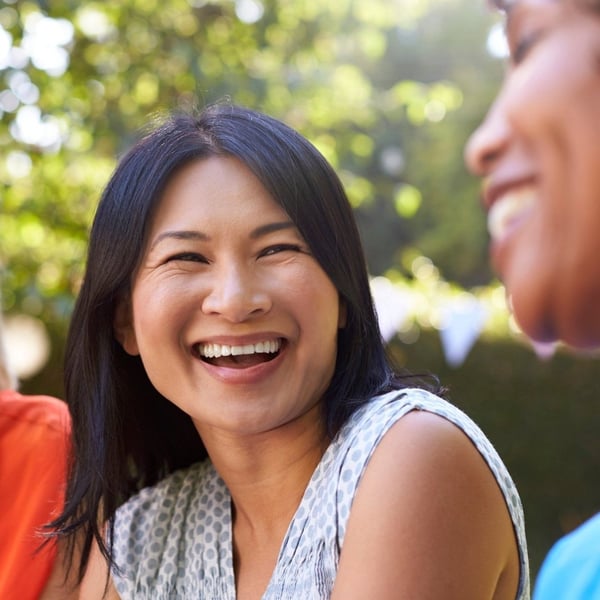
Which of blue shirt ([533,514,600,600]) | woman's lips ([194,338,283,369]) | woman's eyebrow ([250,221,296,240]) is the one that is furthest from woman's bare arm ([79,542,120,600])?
blue shirt ([533,514,600,600])

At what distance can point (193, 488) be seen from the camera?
209cm

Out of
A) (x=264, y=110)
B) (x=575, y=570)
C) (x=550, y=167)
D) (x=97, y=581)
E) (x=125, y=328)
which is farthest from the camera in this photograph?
(x=264, y=110)

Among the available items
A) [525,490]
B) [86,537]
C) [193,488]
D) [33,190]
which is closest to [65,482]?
[86,537]

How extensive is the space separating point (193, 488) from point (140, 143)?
70 cm

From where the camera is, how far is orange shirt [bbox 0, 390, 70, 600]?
210cm

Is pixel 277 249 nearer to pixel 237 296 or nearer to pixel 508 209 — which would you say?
pixel 237 296

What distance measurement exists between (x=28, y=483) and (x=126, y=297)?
22.7 inches

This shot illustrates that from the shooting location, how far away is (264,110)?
4824mm

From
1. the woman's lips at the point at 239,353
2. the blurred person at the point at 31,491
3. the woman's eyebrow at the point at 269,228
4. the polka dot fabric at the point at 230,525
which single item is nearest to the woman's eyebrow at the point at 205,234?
the woman's eyebrow at the point at 269,228

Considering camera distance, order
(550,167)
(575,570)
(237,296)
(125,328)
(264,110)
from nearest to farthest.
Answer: (550,167) < (575,570) < (237,296) < (125,328) < (264,110)

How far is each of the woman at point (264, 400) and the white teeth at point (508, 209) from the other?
3.12ft

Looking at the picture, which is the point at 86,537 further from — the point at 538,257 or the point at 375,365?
the point at 538,257

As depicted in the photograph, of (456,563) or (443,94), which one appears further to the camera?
(443,94)

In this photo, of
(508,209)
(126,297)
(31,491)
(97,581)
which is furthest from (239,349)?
(508,209)
